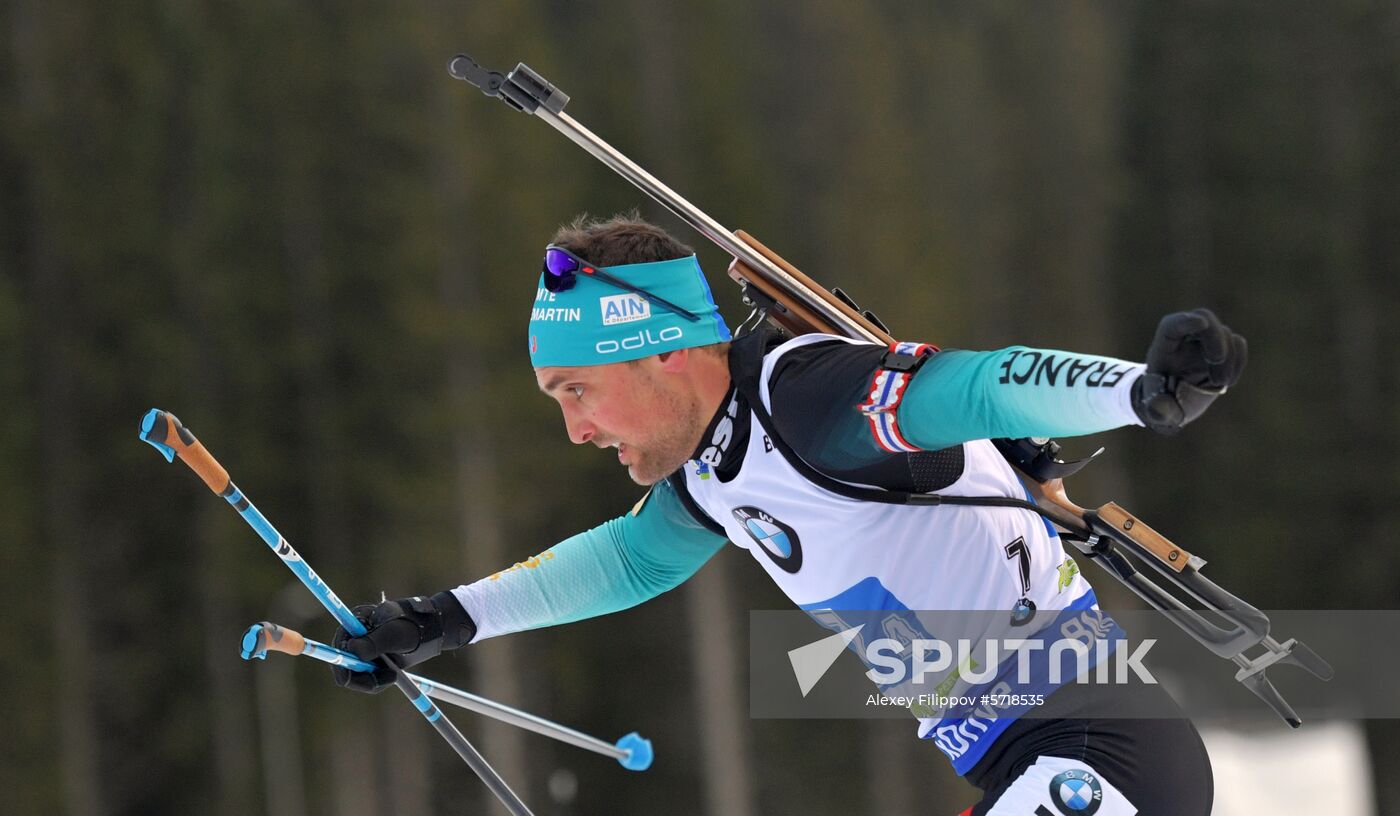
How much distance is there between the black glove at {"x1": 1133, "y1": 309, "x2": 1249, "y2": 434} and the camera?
2219 mm

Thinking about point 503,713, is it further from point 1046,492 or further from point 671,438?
point 1046,492

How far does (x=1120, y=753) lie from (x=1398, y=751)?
55.5 feet

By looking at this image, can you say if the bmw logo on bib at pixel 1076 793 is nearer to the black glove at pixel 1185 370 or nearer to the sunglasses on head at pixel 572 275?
the black glove at pixel 1185 370

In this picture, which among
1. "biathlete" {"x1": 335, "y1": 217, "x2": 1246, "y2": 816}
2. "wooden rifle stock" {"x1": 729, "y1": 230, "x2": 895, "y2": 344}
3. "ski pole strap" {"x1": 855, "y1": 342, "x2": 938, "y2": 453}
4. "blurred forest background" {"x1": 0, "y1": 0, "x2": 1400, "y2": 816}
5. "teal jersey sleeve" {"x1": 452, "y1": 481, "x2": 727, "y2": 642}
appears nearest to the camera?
"ski pole strap" {"x1": 855, "y1": 342, "x2": 938, "y2": 453}

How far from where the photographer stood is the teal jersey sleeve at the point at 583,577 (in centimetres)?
373

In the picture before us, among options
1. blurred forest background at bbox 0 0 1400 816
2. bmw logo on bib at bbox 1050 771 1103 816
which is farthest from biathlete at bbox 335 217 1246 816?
blurred forest background at bbox 0 0 1400 816

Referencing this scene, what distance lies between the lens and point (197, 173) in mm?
20344

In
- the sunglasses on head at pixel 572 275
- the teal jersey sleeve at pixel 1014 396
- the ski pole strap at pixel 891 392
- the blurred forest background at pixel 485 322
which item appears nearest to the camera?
the teal jersey sleeve at pixel 1014 396

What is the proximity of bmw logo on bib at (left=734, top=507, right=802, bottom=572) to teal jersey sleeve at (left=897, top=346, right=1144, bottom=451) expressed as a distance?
541 millimetres

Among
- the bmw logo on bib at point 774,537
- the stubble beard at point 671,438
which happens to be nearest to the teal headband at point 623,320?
the stubble beard at point 671,438

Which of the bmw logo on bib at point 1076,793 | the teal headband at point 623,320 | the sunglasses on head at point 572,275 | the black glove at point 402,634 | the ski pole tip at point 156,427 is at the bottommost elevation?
the bmw logo on bib at point 1076,793

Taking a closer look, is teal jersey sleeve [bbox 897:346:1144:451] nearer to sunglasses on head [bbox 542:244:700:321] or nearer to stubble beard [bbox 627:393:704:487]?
stubble beard [bbox 627:393:704:487]

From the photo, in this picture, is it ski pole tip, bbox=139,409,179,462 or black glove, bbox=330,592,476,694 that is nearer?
ski pole tip, bbox=139,409,179,462

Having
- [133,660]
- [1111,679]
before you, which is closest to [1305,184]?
[133,660]
